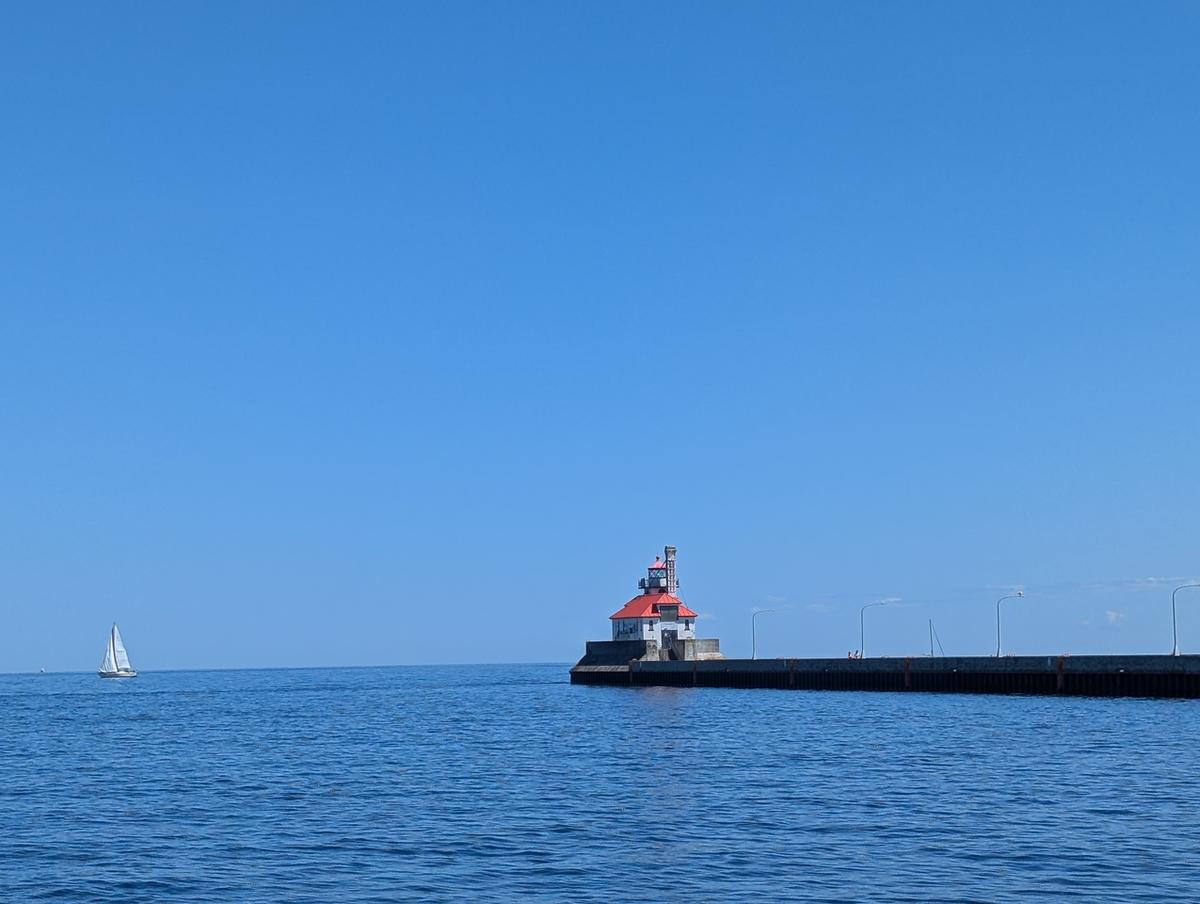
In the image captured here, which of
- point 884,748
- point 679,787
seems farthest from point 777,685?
point 679,787

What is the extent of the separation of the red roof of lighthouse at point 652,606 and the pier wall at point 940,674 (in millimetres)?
5072

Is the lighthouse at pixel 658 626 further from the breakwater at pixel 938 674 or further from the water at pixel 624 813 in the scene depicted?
the water at pixel 624 813

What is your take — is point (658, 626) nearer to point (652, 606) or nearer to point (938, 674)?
point (652, 606)

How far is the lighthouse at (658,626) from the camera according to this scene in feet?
439

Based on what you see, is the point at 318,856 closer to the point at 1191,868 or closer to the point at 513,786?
the point at 513,786

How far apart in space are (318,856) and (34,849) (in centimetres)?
843

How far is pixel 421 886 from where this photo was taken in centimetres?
2781

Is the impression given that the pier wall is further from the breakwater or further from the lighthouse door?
the lighthouse door

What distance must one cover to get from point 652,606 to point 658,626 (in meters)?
2.20

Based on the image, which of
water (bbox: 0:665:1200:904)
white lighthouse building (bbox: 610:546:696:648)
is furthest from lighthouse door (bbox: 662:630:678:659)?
water (bbox: 0:665:1200:904)

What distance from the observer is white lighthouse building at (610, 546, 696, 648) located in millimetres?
134125

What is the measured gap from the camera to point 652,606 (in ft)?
440

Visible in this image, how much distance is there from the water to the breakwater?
1143cm

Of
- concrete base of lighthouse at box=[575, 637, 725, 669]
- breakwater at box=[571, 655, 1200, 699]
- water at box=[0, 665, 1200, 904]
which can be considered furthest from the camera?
concrete base of lighthouse at box=[575, 637, 725, 669]
